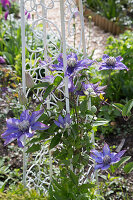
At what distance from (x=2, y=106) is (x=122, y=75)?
45.6 inches

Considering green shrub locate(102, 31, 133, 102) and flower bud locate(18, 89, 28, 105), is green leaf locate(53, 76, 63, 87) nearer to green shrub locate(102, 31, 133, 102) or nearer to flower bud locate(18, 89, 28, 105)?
flower bud locate(18, 89, 28, 105)

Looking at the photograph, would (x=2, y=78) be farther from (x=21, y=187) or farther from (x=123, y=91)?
(x=21, y=187)

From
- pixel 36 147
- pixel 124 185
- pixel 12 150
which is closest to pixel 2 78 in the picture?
pixel 12 150

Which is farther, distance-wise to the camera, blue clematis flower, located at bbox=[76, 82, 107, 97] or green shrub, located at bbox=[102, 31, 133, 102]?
green shrub, located at bbox=[102, 31, 133, 102]

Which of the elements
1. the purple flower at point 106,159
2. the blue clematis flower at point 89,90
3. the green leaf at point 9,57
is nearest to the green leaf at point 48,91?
the blue clematis flower at point 89,90

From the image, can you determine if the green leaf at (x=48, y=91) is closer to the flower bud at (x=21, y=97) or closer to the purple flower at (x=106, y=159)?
the flower bud at (x=21, y=97)

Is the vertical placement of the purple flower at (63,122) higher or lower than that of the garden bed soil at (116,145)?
higher

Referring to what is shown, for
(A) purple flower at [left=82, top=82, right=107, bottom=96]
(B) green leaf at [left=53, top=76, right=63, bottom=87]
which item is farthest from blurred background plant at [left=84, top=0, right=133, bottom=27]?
(B) green leaf at [left=53, top=76, right=63, bottom=87]

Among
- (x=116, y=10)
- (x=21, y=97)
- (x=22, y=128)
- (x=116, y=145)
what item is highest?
(x=116, y=10)

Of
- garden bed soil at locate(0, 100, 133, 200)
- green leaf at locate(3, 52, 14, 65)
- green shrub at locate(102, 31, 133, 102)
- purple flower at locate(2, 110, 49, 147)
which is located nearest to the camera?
purple flower at locate(2, 110, 49, 147)

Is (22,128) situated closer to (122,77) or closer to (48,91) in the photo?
(48,91)

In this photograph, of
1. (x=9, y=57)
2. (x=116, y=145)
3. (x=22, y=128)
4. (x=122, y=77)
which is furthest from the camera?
(x=9, y=57)

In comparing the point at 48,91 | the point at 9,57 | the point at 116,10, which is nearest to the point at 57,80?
the point at 48,91

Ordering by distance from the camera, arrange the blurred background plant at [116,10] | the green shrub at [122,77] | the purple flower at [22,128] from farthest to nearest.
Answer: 1. the blurred background plant at [116,10]
2. the green shrub at [122,77]
3. the purple flower at [22,128]
